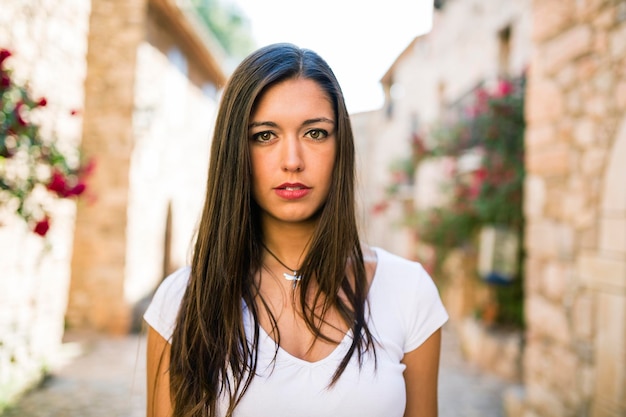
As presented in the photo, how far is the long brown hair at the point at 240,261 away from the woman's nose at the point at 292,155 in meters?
0.12

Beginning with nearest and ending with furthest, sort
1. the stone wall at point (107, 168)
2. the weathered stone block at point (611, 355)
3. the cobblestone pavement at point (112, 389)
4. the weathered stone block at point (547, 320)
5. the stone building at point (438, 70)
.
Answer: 1. the weathered stone block at point (611, 355)
2. the weathered stone block at point (547, 320)
3. the cobblestone pavement at point (112, 389)
4. the stone wall at point (107, 168)
5. the stone building at point (438, 70)

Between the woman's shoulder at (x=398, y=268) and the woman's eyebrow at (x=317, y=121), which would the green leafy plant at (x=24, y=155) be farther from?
the woman's shoulder at (x=398, y=268)

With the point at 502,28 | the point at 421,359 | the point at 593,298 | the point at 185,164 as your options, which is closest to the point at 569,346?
the point at 593,298

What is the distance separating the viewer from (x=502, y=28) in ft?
27.3

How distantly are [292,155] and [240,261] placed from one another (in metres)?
0.39

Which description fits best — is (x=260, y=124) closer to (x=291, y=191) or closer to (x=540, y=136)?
(x=291, y=191)

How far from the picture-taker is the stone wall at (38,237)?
415 centimetres

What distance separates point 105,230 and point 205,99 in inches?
225

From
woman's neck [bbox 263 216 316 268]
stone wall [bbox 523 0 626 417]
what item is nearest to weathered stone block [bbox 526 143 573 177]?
stone wall [bbox 523 0 626 417]

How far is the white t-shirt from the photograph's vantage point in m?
1.45

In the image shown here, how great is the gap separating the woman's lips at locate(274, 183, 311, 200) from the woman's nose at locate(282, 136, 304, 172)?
0.05m

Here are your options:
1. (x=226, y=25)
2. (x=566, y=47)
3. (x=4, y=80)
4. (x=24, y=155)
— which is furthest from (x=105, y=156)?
(x=226, y=25)

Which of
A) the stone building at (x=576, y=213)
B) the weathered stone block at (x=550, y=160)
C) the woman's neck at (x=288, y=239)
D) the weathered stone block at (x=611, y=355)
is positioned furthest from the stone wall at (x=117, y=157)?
the woman's neck at (x=288, y=239)

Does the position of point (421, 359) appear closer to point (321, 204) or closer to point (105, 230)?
point (321, 204)
